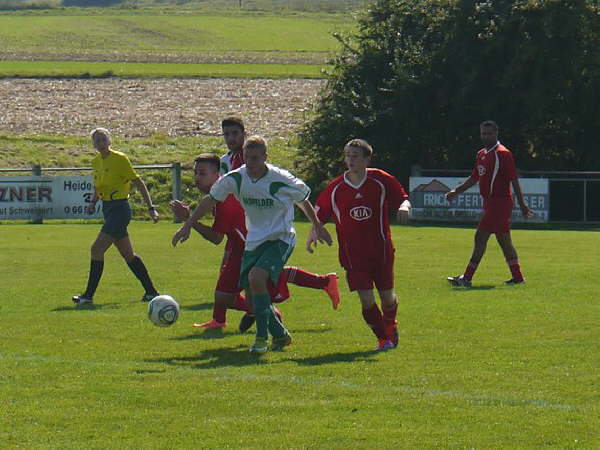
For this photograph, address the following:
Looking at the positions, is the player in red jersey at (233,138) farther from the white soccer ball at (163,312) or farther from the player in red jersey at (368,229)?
the player in red jersey at (368,229)

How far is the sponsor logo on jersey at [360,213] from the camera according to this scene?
10250 mm

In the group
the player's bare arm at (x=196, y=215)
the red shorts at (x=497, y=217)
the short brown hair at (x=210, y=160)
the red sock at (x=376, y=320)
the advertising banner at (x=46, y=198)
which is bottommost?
the advertising banner at (x=46, y=198)

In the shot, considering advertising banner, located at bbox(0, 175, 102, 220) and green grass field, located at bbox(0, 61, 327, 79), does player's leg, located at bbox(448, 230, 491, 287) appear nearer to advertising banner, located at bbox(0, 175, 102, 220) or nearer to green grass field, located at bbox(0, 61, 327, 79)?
advertising banner, located at bbox(0, 175, 102, 220)

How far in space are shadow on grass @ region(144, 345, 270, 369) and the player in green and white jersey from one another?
18cm

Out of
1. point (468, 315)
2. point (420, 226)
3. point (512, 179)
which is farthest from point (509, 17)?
point (468, 315)

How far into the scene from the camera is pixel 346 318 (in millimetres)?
12469

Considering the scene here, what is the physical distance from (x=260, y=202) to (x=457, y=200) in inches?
846

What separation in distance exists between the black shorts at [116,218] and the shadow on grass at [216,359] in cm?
412

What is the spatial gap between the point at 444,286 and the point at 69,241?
11.5m

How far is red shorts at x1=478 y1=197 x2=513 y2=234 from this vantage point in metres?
15.5

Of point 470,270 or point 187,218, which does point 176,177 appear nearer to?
point 470,270

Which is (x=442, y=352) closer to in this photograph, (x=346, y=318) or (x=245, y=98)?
(x=346, y=318)

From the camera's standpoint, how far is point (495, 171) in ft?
50.5

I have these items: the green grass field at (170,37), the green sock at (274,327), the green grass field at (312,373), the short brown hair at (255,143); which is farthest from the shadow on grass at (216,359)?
the green grass field at (170,37)
